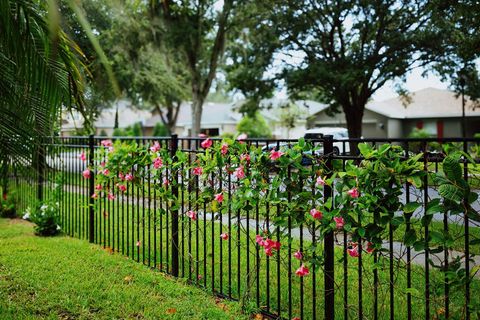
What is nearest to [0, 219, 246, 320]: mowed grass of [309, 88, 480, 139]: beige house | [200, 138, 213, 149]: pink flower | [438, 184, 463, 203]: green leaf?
[200, 138, 213, 149]: pink flower

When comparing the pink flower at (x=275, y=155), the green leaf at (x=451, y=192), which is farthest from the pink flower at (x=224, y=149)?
the green leaf at (x=451, y=192)

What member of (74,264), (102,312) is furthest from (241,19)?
(102,312)

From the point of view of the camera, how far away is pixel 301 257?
310 centimetres

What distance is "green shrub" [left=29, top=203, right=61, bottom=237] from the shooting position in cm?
653

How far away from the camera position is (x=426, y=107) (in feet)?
93.2

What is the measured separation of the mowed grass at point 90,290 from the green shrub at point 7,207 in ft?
10.1

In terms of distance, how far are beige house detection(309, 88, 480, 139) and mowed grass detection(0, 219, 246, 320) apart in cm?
2366

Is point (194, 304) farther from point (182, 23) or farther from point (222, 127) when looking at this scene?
point (222, 127)

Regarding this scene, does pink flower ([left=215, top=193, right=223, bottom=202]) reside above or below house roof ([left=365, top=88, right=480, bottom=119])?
below

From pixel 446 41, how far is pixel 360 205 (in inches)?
572

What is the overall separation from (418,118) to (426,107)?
985 mm

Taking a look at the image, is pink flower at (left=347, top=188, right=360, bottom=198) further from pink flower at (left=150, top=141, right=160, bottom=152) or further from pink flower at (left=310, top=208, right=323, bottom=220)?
pink flower at (left=150, top=141, right=160, bottom=152)

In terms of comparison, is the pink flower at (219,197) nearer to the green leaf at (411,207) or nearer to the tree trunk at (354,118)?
the green leaf at (411,207)

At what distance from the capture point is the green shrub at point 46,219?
653 cm
